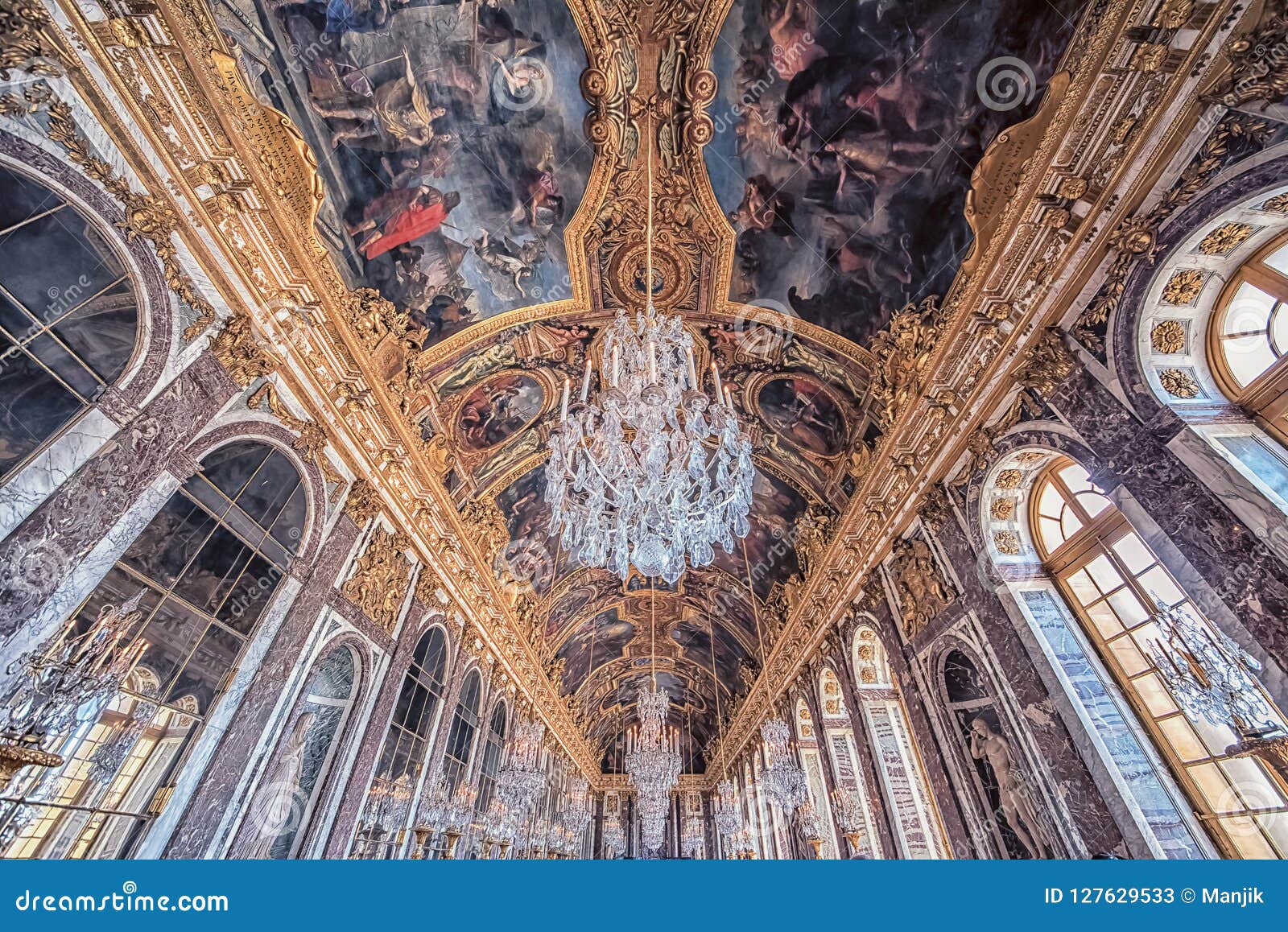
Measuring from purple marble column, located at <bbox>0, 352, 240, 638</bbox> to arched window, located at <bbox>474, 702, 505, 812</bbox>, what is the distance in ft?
34.3

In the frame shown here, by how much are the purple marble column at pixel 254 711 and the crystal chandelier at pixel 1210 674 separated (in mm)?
8868

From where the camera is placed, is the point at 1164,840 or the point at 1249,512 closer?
the point at 1249,512

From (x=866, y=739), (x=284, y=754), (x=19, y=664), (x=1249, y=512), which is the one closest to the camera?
(x=19, y=664)

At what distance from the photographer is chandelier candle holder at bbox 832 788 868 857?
30.6ft

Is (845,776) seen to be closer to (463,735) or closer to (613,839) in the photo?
(463,735)

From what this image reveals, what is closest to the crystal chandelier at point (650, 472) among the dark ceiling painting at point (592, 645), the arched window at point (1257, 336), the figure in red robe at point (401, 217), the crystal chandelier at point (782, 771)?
the figure in red robe at point (401, 217)

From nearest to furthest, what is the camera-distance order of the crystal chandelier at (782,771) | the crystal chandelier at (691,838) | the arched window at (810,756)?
the crystal chandelier at (782,771) → the arched window at (810,756) → the crystal chandelier at (691,838)

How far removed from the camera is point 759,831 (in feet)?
58.1

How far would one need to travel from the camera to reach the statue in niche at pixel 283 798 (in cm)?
593

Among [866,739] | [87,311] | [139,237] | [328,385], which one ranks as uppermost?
[328,385]

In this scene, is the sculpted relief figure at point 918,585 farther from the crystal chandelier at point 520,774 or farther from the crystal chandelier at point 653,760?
the crystal chandelier at point 653,760

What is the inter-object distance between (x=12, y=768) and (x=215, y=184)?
206 inches

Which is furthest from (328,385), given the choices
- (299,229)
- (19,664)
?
(19,664)

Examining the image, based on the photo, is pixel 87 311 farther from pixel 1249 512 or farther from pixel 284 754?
pixel 1249 512
